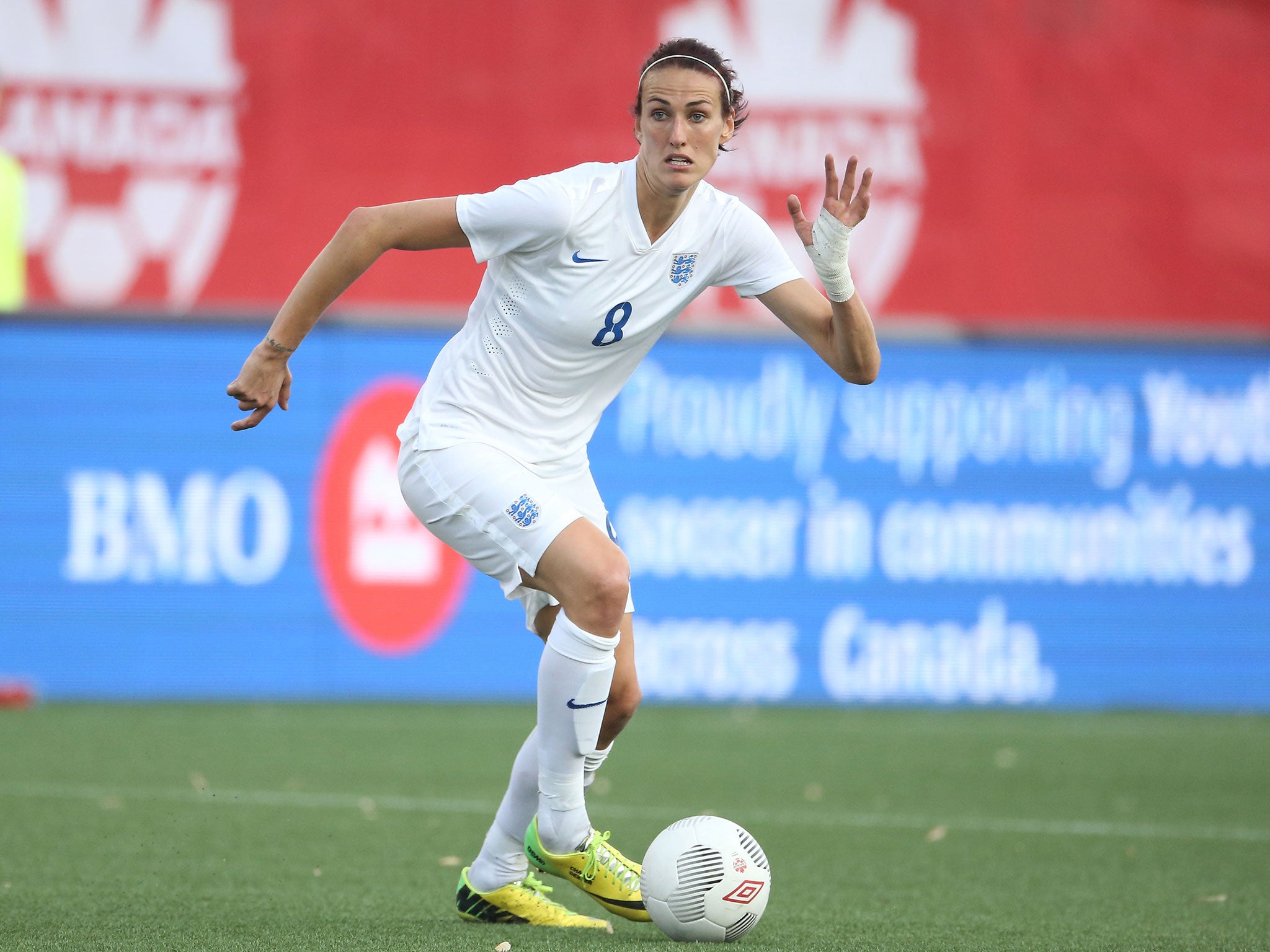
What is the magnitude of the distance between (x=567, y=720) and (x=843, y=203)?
147 centimetres

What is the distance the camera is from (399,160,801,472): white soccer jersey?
447 centimetres

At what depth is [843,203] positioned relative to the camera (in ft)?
14.5

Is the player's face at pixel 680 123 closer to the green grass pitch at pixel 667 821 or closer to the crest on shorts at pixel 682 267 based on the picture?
the crest on shorts at pixel 682 267

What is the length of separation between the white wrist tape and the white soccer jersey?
0.82 feet

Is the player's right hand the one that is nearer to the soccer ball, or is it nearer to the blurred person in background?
the soccer ball

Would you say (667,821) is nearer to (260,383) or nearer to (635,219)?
(635,219)

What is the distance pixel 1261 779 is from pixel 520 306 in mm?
5252

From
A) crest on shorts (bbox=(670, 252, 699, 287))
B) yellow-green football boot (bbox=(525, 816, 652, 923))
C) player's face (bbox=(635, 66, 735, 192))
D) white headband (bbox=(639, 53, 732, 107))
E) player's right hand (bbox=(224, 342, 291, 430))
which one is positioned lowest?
yellow-green football boot (bbox=(525, 816, 652, 923))

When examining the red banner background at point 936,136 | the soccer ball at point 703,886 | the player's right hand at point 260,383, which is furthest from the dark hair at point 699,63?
the red banner background at point 936,136

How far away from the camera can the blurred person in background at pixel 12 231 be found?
10.4 metres

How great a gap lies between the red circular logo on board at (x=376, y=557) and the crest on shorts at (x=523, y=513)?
613 centimetres

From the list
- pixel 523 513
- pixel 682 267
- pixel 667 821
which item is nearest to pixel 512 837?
pixel 523 513

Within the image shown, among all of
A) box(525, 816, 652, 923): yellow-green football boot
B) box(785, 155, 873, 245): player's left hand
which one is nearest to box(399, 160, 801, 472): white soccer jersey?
box(785, 155, 873, 245): player's left hand

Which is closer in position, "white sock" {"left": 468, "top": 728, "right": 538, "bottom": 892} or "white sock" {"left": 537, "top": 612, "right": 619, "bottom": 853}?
"white sock" {"left": 537, "top": 612, "right": 619, "bottom": 853}
